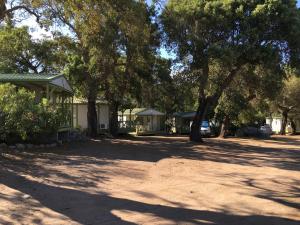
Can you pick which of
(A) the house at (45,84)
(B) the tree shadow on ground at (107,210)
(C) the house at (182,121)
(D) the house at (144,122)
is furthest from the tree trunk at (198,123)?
(B) the tree shadow on ground at (107,210)

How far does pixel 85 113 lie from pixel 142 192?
31.3 metres

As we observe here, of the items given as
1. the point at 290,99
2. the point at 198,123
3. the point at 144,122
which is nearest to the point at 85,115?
the point at 144,122

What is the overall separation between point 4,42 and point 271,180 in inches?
1080

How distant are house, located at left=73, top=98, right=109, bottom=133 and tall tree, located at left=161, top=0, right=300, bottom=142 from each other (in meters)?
13.2

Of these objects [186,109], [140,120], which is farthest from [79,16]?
[186,109]

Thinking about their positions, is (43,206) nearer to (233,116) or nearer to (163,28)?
(163,28)

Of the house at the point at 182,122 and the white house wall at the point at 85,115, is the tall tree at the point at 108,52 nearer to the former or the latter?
the white house wall at the point at 85,115

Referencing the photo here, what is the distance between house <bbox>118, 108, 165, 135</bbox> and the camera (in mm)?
47281

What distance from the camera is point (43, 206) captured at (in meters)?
8.66

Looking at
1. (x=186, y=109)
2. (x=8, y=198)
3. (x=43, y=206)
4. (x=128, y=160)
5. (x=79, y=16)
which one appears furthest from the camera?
(x=186, y=109)

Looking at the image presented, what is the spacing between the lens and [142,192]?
10.4m

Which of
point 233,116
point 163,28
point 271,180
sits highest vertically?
point 163,28

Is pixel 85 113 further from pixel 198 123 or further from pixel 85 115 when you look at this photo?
pixel 198 123

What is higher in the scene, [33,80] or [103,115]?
[33,80]
